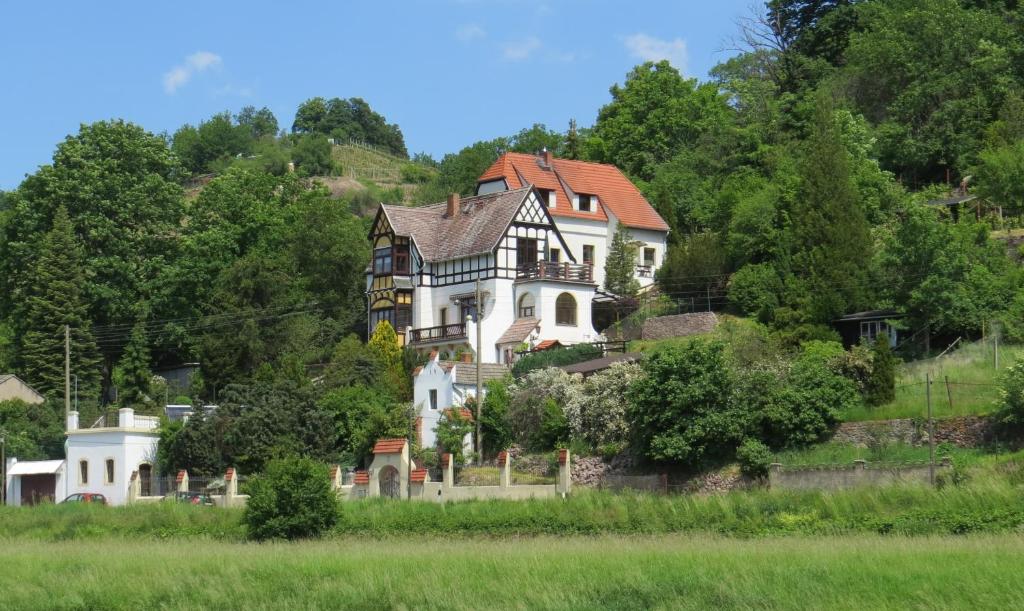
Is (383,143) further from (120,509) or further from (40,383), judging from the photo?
(120,509)

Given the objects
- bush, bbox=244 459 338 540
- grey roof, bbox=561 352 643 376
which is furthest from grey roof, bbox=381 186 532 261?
bush, bbox=244 459 338 540

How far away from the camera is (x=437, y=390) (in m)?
50.5

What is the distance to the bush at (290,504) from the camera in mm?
38188

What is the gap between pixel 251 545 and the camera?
1453 inches

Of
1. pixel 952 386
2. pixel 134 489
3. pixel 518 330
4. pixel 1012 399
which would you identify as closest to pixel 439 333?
pixel 518 330

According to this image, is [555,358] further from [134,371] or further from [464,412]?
[134,371]

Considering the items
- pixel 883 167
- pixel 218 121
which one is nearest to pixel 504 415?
pixel 883 167

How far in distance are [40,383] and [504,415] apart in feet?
84.9

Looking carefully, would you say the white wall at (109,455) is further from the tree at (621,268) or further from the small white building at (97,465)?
the tree at (621,268)

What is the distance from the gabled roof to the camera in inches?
2522

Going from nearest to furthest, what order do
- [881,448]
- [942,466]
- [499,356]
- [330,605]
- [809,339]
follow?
[330,605] → [942,466] → [881,448] → [809,339] → [499,356]

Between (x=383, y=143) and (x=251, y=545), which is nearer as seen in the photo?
(x=251, y=545)

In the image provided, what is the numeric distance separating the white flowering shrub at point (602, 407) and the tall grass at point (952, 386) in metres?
7.38

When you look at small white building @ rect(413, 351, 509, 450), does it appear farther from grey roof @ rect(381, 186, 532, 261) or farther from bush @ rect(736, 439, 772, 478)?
bush @ rect(736, 439, 772, 478)
